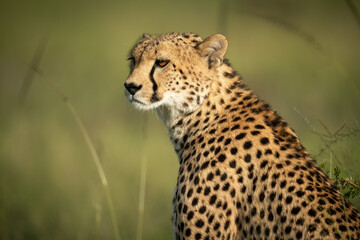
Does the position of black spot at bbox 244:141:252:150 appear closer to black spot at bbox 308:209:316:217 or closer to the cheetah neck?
the cheetah neck

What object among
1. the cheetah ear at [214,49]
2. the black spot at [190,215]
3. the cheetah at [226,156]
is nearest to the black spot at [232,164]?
the cheetah at [226,156]

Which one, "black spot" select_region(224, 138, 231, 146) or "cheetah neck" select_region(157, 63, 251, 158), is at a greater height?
"cheetah neck" select_region(157, 63, 251, 158)

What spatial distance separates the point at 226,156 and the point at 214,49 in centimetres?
62

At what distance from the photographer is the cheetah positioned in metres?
2.41

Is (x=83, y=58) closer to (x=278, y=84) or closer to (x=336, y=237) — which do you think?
(x=278, y=84)

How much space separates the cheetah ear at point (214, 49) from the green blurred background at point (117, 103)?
0.19 m

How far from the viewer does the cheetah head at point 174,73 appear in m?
2.98

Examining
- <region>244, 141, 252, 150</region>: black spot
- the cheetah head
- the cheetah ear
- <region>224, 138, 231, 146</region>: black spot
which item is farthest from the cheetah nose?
<region>244, 141, 252, 150</region>: black spot

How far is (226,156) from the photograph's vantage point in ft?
8.96

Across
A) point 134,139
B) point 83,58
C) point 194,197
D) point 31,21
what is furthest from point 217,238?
point 31,21

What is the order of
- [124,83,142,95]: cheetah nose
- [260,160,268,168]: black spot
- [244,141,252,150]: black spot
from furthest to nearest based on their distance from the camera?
[124,83,142,95]: cheetah nose, [244,141,252,150]: black spot, [260,160,268,168]: black spot

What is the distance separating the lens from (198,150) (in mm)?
2875

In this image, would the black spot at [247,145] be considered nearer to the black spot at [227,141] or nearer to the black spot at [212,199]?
the black spot at [227,141]

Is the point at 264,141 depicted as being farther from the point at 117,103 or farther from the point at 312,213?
the point at 117,103
